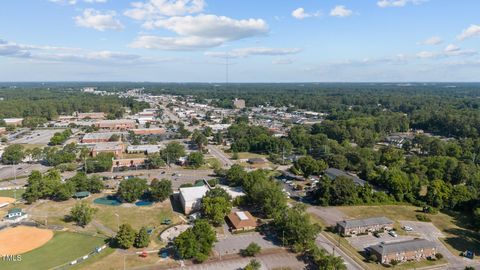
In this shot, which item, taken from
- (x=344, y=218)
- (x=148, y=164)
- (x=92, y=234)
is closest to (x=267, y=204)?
(x=344, y=218)

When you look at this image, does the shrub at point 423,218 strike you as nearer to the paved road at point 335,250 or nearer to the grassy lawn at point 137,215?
the paved road at point 335,250

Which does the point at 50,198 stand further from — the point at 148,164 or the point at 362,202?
the point at 362,202

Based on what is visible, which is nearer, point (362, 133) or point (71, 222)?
point (71, 222)

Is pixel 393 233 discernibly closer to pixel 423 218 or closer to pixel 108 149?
pixel 423 218

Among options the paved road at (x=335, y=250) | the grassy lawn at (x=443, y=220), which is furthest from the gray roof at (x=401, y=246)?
the grassy lawn at (x=443, y=220)

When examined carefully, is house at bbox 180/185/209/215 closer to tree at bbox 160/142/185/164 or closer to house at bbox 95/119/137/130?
tree at bbox 160/142/185/164
